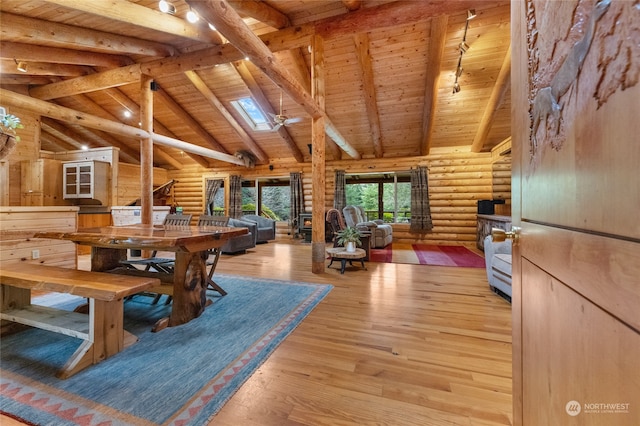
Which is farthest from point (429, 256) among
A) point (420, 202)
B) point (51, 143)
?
point (51, 143)

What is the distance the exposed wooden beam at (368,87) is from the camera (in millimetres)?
4344

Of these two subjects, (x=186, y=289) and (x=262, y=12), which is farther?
(x=262, y=12)

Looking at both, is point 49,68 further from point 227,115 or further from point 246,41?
point 246,41

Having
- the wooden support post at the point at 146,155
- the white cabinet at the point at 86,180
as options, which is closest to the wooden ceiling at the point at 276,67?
the wooden support post at the point at 146,155

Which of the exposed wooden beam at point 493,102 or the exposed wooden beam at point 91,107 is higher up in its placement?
the exposed wooden beam at point 91,107

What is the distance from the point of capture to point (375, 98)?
5.56 meters

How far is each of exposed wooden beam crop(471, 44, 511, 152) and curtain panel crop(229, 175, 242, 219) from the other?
716 cm

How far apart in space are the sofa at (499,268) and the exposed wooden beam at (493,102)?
10.1 ft

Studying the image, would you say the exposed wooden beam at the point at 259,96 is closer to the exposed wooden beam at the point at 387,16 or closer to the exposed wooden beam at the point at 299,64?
the exposed wooden beam at the point at 299,64

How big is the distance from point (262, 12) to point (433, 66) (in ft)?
9.38

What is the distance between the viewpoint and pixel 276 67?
2980mm

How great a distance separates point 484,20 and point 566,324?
15.6 feet

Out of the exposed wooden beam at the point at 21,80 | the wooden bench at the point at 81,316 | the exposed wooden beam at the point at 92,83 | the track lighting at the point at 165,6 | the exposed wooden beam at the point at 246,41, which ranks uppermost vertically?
the exposed wooden beam at the point at 21,80

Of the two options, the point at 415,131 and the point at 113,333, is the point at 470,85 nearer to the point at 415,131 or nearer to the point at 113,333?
the point at 415,131
